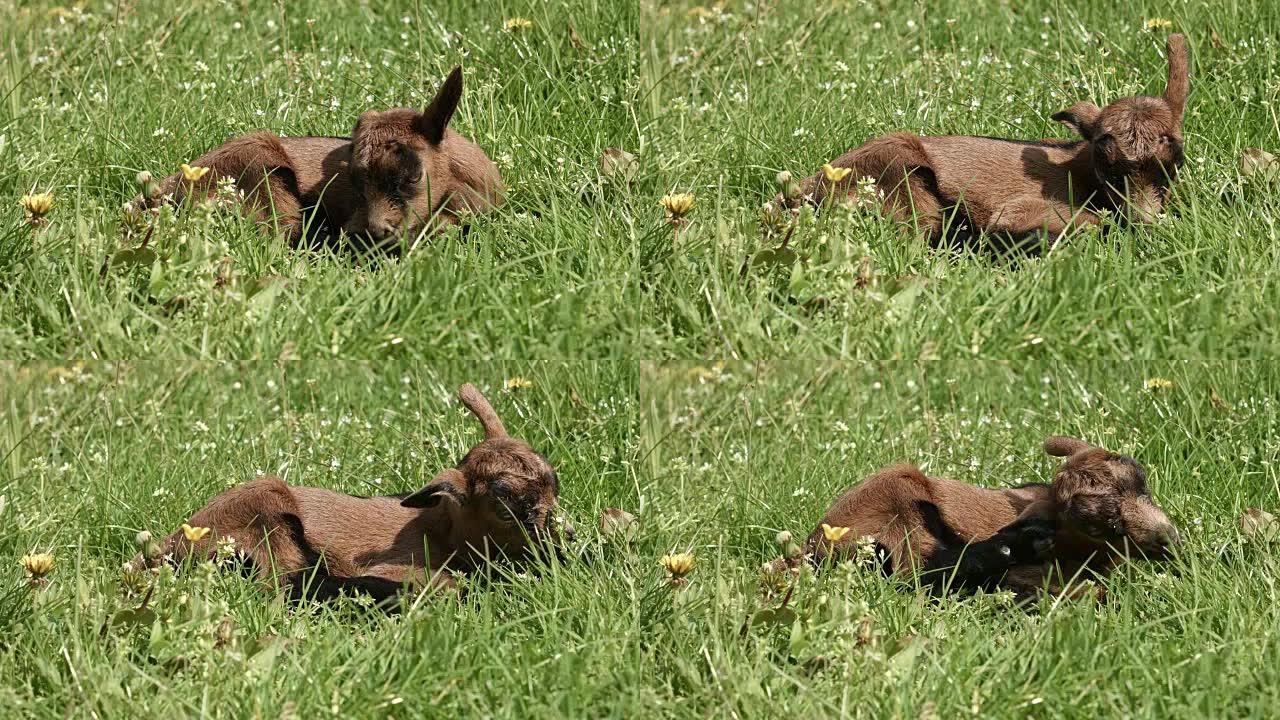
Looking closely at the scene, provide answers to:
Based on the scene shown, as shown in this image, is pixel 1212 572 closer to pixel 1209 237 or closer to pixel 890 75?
pixel 1209 237

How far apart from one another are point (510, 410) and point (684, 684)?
2.59 metres

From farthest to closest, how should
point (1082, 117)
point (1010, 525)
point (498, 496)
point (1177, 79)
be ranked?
point (1082, 117), point (1177, 79), point (1010, 525), point (498, 496)

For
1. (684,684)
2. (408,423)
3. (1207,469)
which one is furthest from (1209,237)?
(408,423)

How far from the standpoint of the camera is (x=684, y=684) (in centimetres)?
754

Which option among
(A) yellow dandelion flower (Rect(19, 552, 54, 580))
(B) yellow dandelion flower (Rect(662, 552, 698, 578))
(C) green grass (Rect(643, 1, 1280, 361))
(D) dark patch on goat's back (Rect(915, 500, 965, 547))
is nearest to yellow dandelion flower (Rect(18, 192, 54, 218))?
(A) yellow dandelion flower (Rect(19, 552, 54, 580))

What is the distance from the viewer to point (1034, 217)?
9.10 metres

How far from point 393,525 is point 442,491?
2.24ft

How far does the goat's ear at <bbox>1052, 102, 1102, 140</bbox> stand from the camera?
9.27m

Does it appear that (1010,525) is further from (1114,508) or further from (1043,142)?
(1043,142)

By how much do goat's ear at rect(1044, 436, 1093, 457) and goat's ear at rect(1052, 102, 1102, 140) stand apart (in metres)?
1.72

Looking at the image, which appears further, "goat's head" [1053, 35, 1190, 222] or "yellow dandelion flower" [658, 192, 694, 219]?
"goat's head" [1053, 35, 1190, 222]

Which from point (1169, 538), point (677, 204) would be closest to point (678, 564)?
point (677, 204)

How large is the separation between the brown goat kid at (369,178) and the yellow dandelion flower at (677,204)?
3.71ft

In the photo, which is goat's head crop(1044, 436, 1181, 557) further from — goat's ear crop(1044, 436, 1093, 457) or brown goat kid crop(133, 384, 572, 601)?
brown goat kid crop(133, 384, 572, 601)
